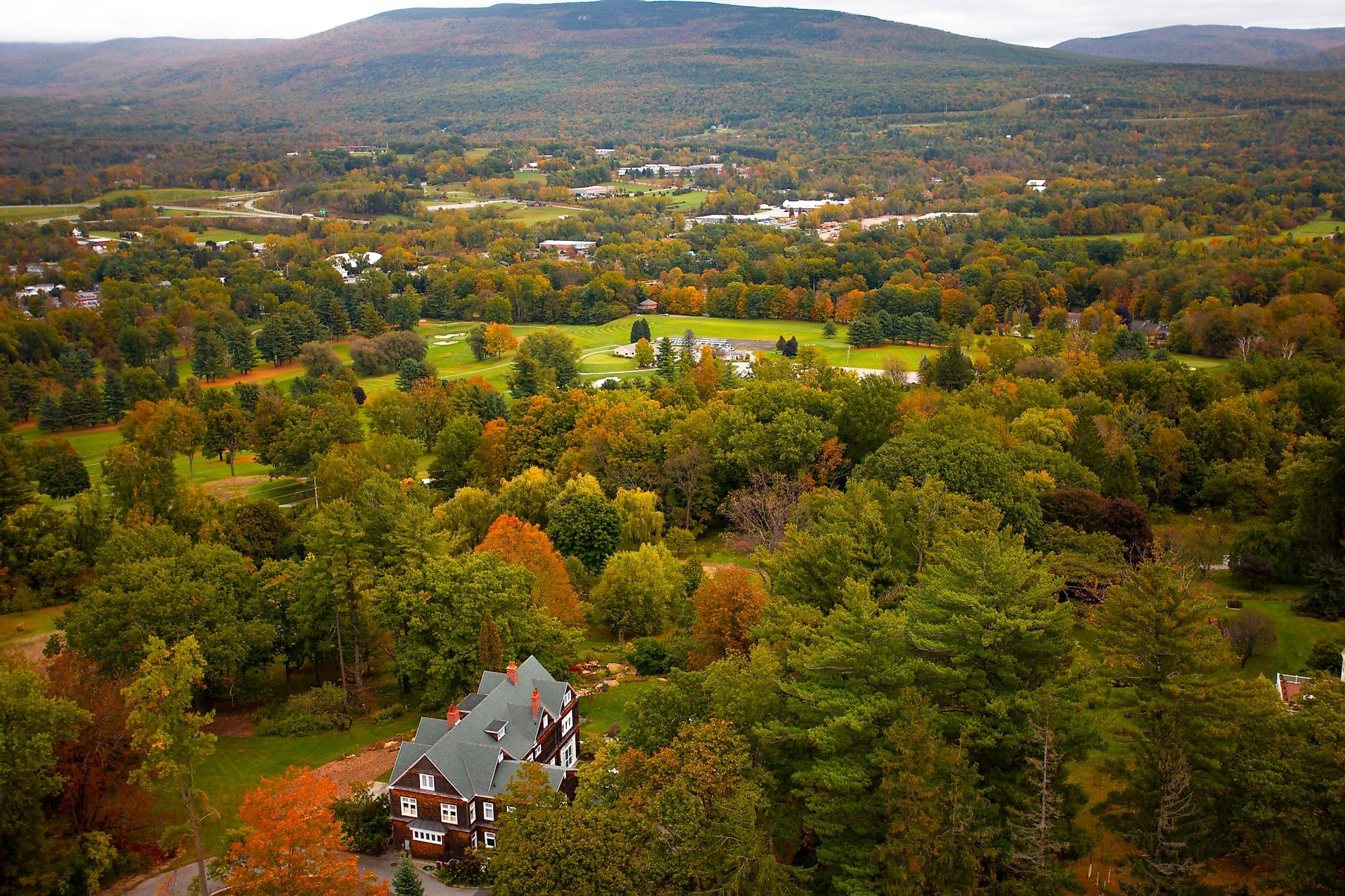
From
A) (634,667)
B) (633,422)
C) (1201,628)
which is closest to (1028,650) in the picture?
(1201,628)

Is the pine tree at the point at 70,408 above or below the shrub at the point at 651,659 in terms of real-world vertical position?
above

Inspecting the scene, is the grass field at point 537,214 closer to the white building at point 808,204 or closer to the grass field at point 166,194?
the white building at point 808,204

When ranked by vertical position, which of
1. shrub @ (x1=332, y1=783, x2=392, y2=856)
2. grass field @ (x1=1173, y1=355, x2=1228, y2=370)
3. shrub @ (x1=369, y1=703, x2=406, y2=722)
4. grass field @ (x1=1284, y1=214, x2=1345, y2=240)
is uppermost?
grass field @ (x1=1284, y1=214, x2=1345, y2=240)

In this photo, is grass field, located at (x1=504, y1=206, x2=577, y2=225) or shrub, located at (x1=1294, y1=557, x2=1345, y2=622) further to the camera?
grass field, located at (x1=504, y1=206, x2=577, y2=225)

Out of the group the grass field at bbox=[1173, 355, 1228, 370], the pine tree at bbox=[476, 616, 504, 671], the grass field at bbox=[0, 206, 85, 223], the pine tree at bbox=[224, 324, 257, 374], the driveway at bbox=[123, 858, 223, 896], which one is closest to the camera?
the driveway at bbox=[123, 858, 223, 896]

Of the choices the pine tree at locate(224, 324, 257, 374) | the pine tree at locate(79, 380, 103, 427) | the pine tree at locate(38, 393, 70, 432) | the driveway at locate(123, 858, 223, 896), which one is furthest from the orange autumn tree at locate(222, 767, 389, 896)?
the pine tree at locate(224, 324, 257, 374)

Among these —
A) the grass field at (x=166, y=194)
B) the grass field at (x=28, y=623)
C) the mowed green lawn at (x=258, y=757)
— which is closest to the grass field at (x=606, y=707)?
the mowed green lawn at (x=258, y=757)

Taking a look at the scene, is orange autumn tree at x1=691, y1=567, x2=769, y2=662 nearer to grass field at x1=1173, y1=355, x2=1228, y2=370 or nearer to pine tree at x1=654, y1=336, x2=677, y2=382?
pine tree at x1=654, y1=336, x2=677, y2=382
